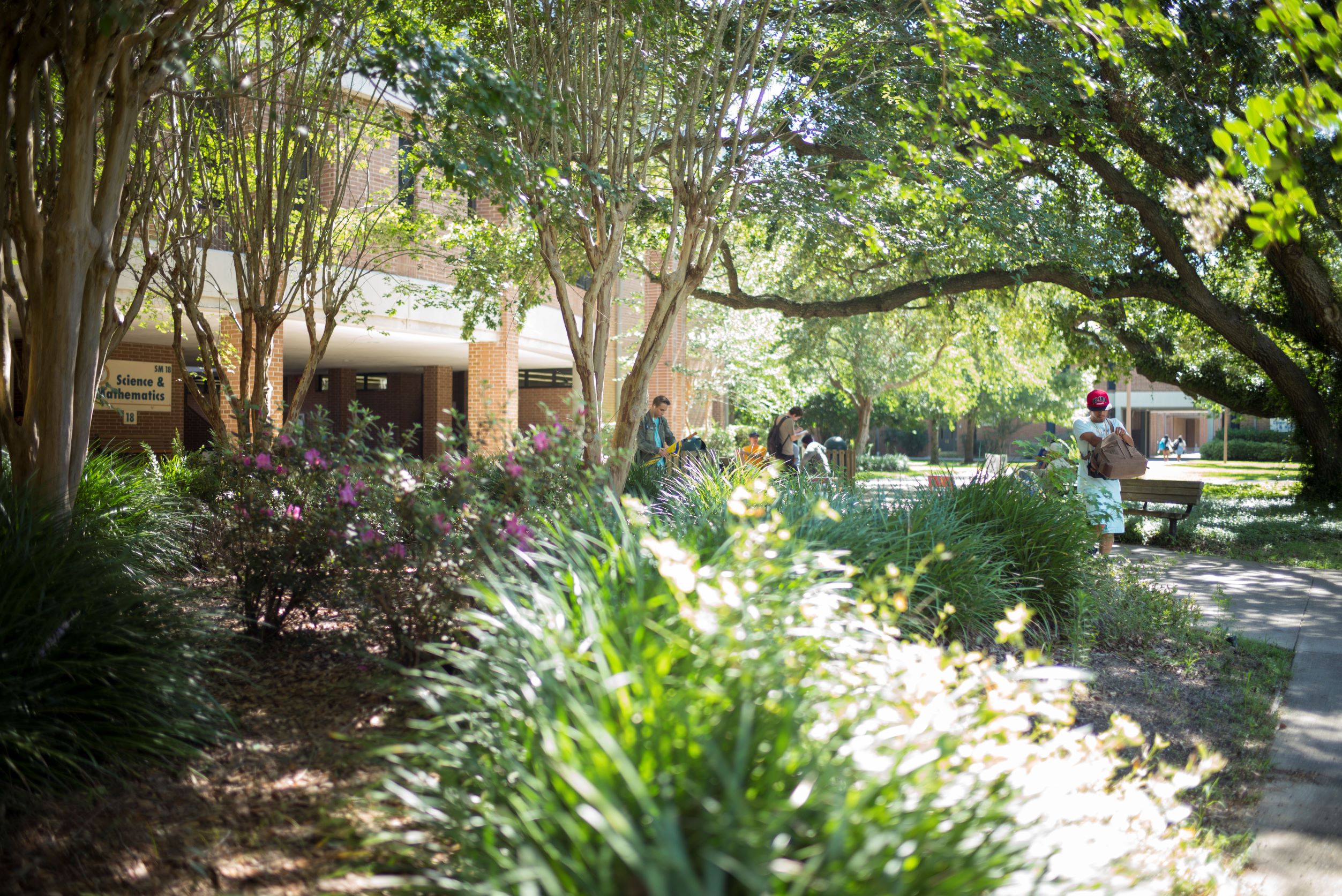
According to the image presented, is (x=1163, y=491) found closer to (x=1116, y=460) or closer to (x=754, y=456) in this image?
(x=1116, y=460)

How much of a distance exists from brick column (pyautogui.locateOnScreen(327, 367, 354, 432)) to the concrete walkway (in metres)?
25.9

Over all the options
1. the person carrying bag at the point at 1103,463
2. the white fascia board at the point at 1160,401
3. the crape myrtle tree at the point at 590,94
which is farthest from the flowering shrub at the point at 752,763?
the white fascia board at the point at 1160,401

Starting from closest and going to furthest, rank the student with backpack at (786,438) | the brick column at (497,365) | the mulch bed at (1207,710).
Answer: the mulch bed at (1207,710) < the student with backpack at (786,438) < the brick column at (497,365)

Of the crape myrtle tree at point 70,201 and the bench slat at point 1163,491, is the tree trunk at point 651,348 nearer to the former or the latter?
the crape myrtle tree at point 70,201

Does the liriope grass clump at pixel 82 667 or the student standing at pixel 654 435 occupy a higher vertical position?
the student standing at pixel 654 435

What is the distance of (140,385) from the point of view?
A: 21.6m

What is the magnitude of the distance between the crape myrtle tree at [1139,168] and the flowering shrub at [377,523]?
3.22 metres

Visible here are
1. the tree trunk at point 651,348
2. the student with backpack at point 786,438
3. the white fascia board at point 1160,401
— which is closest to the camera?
the tree trunk at point 651,348

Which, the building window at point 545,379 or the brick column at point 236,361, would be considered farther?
the building window at point 545,379

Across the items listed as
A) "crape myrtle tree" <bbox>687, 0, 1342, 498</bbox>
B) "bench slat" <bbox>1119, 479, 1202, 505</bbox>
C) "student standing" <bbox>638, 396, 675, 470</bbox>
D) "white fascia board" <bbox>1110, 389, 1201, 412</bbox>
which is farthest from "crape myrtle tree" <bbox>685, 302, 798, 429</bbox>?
"white fascia board" <bbox>1110, 389, 1201, 412</bbox>

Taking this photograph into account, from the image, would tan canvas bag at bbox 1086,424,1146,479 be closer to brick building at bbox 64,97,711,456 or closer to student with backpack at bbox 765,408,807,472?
student with backpack at bbox 765,408,807,472

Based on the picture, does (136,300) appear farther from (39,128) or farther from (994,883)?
(994,883)

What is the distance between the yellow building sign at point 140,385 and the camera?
21.0 m

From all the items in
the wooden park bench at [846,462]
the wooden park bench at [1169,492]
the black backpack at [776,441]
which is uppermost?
the black backpack at [776,441]
